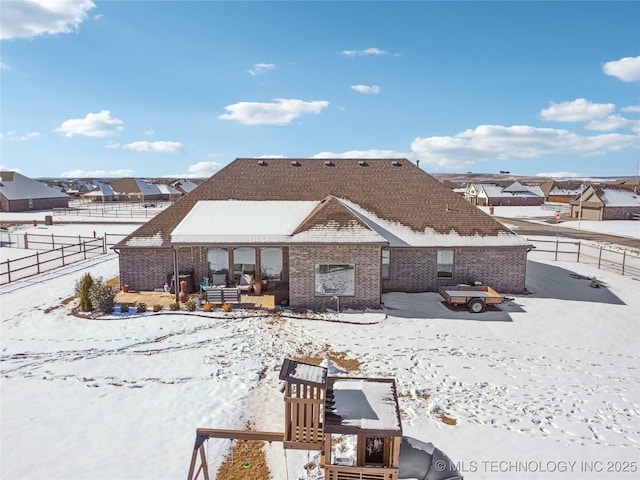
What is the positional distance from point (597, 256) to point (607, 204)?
105 feet

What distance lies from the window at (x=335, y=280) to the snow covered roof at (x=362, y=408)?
9073 millimetres

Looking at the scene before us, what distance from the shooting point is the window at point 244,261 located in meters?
19.7

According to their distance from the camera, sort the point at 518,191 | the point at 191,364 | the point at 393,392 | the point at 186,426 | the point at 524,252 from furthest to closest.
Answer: the point at 518,191 < the point at 524,252 < the point at 191,364 < the point at 186,426 < the point at 393,392

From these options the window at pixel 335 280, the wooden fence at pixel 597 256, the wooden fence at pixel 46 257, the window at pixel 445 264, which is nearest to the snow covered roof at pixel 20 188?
the wooden fence at pixel 46 257

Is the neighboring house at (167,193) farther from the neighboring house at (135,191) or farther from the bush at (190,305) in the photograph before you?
the bush at (190,305)

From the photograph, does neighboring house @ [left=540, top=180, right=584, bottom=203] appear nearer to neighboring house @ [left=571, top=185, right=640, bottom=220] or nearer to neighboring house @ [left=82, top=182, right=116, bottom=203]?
neighboring house @ [left=571, top=185, right=640, bottom=220]

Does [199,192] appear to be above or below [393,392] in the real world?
above

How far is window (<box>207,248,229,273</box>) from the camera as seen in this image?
19.7m

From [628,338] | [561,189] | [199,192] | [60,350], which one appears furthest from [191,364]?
[561,189]

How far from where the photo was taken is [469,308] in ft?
55.9

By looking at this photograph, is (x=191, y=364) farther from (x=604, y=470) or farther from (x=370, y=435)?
(x=604, y=470)

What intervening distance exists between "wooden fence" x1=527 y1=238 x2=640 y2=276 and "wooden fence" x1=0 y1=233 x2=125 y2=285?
1194 inches

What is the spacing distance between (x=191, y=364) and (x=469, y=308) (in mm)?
11330

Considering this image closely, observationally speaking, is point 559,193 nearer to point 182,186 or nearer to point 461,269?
point 461,269
